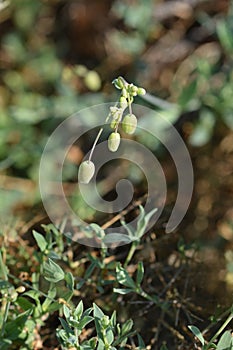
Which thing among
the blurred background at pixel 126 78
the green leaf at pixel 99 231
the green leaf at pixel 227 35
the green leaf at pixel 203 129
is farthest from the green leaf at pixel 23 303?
the green leaf at pixel 227 35

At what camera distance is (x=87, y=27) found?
2627 mm

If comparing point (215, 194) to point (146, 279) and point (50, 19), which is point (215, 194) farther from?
point (50, 19)

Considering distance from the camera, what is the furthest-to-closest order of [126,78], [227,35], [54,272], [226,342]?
[126,78]
[227,35]
[54,272]
[226,342]

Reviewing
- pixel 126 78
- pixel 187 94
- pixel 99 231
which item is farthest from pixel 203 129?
pixel 99 231

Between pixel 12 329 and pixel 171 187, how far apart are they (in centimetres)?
81

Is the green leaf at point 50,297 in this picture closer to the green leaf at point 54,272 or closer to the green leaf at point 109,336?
the green leaf at point 54,272

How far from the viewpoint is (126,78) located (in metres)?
2.27

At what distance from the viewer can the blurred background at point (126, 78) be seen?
186 centimetres

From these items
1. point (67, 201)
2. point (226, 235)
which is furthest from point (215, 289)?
point (67, 201)

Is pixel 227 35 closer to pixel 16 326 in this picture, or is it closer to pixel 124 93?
pixel 124 93

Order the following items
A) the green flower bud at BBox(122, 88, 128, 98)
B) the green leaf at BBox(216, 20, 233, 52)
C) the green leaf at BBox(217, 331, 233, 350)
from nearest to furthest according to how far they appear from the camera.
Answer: the green leaf at BBox(217, 331, 233, 350) → the green flower bud at BBox(122, 88, 128, 98) → the green leaf at BBox(216, 20, 233, 52)

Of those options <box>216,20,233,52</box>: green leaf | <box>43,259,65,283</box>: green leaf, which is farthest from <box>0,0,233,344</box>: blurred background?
<box>43,259,65,283</box>: green leaf

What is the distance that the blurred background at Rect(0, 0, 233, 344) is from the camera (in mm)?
1861

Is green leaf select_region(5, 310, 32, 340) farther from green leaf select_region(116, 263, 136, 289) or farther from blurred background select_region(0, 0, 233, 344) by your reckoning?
blurred background select_region(0, 0, 233, 344)
